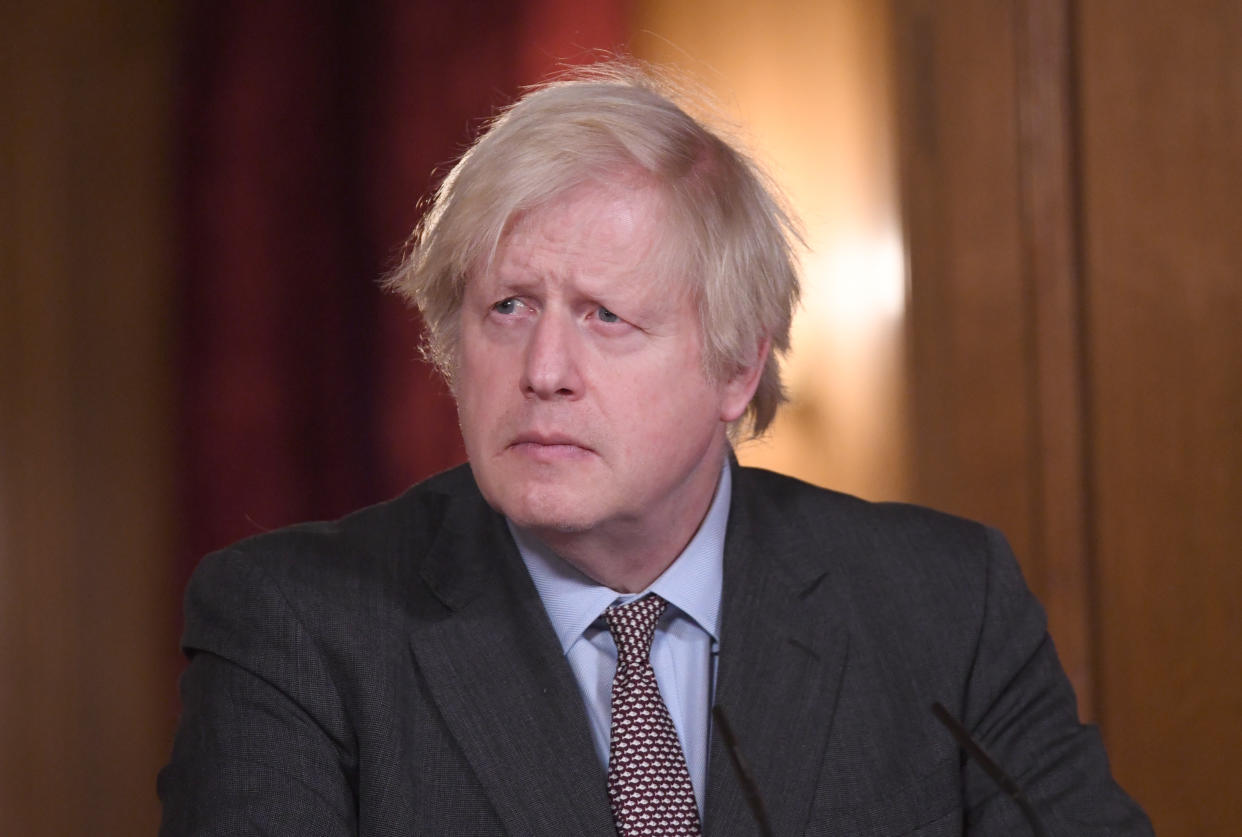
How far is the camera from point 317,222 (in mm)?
2641

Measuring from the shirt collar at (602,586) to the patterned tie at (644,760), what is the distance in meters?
0.05

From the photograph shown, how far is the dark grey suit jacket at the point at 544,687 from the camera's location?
1.34 metres

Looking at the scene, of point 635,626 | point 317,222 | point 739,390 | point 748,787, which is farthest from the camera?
point 317,222

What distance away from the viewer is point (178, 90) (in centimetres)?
258

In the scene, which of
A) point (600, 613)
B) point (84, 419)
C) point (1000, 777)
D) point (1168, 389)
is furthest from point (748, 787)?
point (84, 419)

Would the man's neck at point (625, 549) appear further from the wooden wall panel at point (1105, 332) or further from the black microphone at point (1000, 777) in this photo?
the wooden wall panel at point (1105, 332)

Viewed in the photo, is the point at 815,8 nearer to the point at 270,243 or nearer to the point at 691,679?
the point at 270,243

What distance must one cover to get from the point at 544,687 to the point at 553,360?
13.4 inches

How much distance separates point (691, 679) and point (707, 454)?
26 cm

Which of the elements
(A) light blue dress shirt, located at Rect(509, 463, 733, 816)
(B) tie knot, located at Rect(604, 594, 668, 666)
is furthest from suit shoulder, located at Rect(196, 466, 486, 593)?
(B) tie knot, located at Rect(604, 594, 668, 666)

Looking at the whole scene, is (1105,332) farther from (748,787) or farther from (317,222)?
(748,787)

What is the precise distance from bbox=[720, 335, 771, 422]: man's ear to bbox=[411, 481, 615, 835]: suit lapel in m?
0.29

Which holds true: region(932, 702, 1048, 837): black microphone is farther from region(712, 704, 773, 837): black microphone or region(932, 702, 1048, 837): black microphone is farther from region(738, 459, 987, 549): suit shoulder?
region(738, 459, 987, 549): suit shoulder

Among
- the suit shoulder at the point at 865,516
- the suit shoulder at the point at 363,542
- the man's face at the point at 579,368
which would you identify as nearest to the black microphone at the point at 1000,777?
the man's face at the point at 579,368
